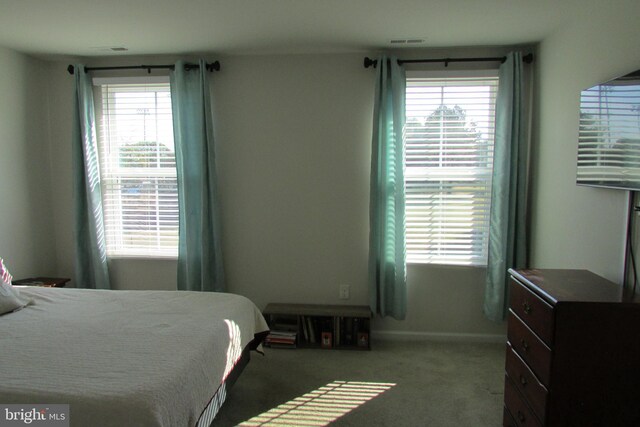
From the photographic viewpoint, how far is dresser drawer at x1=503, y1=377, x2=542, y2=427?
166cm

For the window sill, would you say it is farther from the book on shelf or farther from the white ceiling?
the white ceiling

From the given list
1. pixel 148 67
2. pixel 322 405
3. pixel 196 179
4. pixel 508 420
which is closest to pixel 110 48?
pixel 148 67

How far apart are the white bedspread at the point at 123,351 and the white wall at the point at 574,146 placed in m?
2.06

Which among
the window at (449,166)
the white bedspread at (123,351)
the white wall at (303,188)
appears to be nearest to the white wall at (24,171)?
the white wall at (303,188)

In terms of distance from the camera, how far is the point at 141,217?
3439mm

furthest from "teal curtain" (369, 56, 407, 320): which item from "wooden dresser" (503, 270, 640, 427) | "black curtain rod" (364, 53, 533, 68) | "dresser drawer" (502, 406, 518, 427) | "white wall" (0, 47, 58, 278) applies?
"white wall" (0, 47, 58, 278)

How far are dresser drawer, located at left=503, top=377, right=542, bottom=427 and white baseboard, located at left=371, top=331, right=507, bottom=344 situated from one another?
3.98 feet

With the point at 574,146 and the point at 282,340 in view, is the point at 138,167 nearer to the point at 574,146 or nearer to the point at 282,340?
the point at 282,340

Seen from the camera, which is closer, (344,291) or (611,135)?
(611,135)

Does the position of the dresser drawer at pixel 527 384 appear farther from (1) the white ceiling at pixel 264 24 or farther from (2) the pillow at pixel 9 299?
(2) the pillow at pixel 9 299

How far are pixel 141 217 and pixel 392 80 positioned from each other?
2528 millimetres

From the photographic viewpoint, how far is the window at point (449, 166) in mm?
3057

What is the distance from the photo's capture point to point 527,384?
1.71 metres

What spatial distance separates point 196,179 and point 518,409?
9.09 feet
